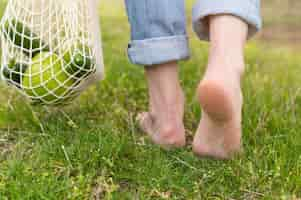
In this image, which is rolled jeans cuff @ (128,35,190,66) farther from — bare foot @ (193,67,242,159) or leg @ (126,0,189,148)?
bare foot @ (193,67,242,159)

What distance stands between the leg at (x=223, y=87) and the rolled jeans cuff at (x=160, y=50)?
3.4 inches

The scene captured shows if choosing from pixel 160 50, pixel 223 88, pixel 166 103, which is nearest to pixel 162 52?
pixel 160 50

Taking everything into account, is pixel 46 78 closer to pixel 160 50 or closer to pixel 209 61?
pixel 160 50

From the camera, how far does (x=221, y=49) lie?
1128mm

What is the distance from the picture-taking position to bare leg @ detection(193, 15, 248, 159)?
3.53ft

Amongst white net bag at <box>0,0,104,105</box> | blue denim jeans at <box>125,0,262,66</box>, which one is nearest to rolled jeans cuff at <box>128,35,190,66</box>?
blue denim jeans at <box>125,0,262,66</box>

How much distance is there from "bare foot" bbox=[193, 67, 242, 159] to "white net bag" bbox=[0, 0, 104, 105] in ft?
1.02

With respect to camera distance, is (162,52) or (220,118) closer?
(220,118)

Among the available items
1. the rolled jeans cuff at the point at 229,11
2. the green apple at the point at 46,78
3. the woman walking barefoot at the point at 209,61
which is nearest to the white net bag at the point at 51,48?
the green apple at the point at 46,78

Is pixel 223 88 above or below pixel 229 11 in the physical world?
below

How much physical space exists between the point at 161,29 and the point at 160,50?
49 millimetres

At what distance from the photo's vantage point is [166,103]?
1.31 metres

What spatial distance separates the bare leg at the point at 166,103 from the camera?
1283mm

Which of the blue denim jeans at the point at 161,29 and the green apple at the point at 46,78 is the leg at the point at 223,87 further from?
the green apple at the point at 46,78
